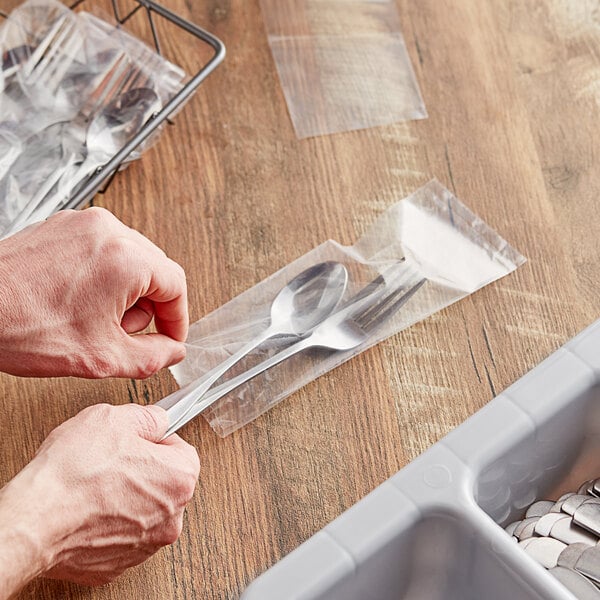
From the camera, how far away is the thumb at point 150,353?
0.64 m

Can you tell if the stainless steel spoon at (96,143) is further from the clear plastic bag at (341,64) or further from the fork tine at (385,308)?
the fork tine at (385,308)

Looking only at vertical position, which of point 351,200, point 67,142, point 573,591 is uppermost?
point 67,142

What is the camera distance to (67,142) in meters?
0.77

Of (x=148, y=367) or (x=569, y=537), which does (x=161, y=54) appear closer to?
(x=148, y=367)

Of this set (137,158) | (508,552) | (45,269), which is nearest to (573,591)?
(508,552)

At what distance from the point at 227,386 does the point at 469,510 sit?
0.20 meters

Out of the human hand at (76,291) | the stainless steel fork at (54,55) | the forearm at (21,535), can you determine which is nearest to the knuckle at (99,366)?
the human hand at (76,291)

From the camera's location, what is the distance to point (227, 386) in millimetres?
670

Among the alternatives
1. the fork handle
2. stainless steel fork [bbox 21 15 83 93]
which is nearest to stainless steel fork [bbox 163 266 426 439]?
the fork handle

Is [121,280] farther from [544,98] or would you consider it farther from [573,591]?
[544,98]

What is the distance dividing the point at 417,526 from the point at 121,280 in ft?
0.84

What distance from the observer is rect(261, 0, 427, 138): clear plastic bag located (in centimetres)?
85

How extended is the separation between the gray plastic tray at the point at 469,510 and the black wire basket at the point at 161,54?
13.0 inches

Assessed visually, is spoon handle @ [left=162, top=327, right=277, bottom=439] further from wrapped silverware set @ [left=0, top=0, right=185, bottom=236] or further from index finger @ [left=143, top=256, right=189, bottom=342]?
wrapped silverware set @ [left=0, top=0, right=185, bottom=236]
